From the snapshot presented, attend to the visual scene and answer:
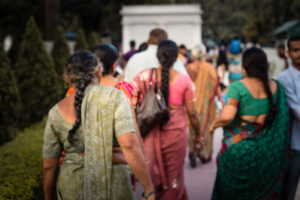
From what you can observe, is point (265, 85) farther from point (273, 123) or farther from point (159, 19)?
point (159, 19)

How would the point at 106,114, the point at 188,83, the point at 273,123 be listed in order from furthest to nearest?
1. the point at 188,83
2. the point at 273,123
3. the point at 106,114

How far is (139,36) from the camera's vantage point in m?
24.3

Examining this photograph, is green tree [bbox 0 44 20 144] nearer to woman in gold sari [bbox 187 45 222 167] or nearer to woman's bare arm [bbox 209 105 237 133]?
woman in gold sari [bbox 187 45 222 167]

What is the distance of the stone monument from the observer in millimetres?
24469

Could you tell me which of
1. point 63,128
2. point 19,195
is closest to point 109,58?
point 63,128

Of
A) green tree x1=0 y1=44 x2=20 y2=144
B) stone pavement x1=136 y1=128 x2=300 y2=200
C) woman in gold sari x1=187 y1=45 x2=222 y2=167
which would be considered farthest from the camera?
woman in gold sari x1=187 y1=45 x2=222 y2=167

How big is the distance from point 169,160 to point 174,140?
24 centimetres

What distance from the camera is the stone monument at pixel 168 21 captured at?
24.5 meters

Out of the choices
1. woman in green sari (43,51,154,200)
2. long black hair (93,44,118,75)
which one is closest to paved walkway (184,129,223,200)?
long black hair (93,44,118,75)

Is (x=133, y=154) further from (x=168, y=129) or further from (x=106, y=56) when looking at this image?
(x=168, y=129)

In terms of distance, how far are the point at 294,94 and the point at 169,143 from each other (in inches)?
54.2

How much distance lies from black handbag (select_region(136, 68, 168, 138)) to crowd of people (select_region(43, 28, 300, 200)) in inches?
0.4

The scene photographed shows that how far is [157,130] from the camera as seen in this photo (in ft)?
12.3

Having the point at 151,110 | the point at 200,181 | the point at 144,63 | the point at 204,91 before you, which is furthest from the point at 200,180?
the point at 151,110
